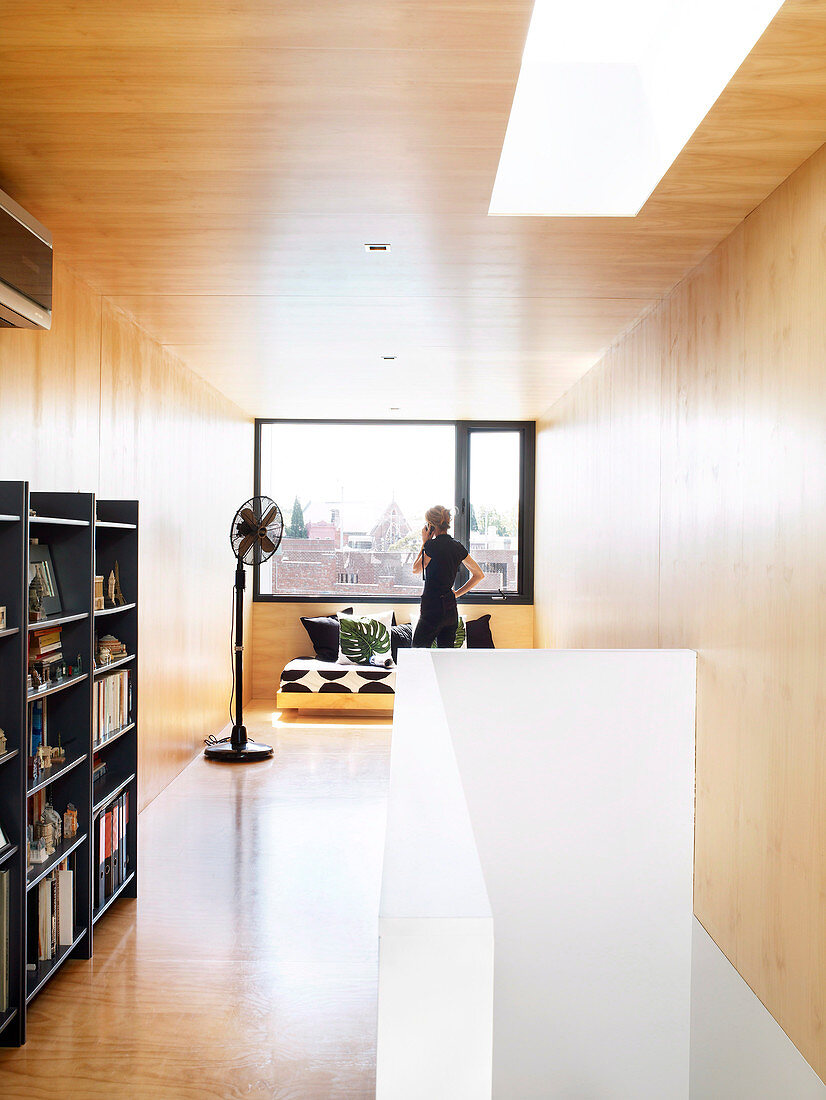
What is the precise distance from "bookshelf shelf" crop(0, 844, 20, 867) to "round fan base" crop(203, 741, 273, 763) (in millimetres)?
3088

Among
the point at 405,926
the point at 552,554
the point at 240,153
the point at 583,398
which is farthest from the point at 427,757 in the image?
the point at 552,554

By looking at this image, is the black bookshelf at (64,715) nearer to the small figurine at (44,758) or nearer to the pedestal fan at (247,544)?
the small figurine at (44,758)

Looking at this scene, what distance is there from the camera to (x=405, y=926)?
77cm

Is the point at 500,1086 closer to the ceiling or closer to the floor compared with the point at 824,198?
closer to the floor

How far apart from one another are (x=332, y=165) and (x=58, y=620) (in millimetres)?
1631

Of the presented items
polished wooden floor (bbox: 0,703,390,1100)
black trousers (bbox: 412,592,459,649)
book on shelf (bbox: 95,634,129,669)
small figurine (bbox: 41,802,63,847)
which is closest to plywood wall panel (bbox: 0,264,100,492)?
book on shelf (bbox: 95,634,129,669)

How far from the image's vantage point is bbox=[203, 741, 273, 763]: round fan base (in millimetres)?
5383

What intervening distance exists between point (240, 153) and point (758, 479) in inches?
70.4

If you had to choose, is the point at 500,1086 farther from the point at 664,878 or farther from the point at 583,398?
the point at 583,398

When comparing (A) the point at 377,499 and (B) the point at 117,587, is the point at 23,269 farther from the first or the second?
(A) the point at 377,499

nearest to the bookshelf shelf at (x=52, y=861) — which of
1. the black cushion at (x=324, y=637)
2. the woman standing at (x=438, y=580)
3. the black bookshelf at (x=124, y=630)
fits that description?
the black bookshelf at (x=124, y=630)

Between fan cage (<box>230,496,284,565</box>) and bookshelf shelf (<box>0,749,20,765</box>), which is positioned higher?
fan cage (<box>230,496,284,565</box>)

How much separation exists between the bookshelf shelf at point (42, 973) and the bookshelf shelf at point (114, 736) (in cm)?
65

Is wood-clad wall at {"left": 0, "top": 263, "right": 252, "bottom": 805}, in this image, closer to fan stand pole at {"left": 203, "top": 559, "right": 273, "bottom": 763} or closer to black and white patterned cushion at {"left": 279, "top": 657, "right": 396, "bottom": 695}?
fan stand pole at {"left": 203, "top": 559, "right": 273, "bottom": 763}
